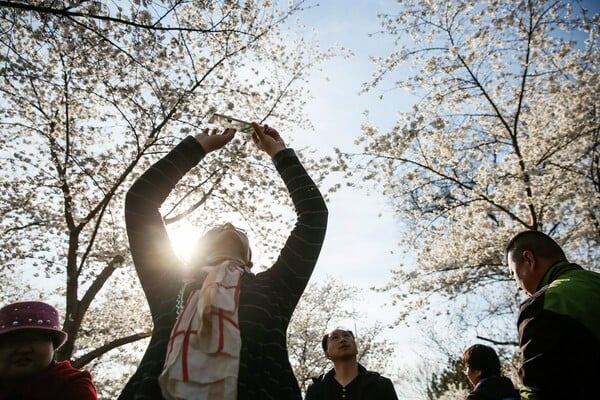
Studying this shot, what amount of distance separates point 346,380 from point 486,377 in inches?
48.7

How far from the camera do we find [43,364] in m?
2.03

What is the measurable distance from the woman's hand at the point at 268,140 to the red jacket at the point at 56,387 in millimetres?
1566

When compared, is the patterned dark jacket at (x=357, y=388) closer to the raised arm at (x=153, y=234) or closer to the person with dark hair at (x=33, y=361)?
the person with dark hair at (x=33, y=361)

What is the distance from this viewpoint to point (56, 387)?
6.49 feet

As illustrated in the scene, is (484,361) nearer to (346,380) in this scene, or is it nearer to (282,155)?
(346,380)

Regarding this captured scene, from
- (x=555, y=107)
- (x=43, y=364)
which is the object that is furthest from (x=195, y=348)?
(x=555, y=107)

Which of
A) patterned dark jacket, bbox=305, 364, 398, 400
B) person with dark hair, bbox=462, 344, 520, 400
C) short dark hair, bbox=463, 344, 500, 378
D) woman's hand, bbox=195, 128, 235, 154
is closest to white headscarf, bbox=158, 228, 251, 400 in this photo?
woman's hand, bbox=195, 128, 235, 154

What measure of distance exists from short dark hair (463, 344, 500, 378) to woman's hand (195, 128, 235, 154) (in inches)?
120

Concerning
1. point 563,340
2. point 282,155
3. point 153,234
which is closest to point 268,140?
point 282,155

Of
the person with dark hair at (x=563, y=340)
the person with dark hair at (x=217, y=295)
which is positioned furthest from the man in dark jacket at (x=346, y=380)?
the person with dark hair at (x=217, y=295)

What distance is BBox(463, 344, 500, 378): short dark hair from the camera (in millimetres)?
3531

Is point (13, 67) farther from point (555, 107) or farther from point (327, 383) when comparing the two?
point (555, 107)

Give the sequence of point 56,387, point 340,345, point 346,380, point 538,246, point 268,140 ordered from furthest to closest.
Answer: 1. point 340,345
2. point 346,380
3. point 538,246
4. point 268,140
5. point 56,387

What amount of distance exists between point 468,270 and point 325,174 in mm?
5845
